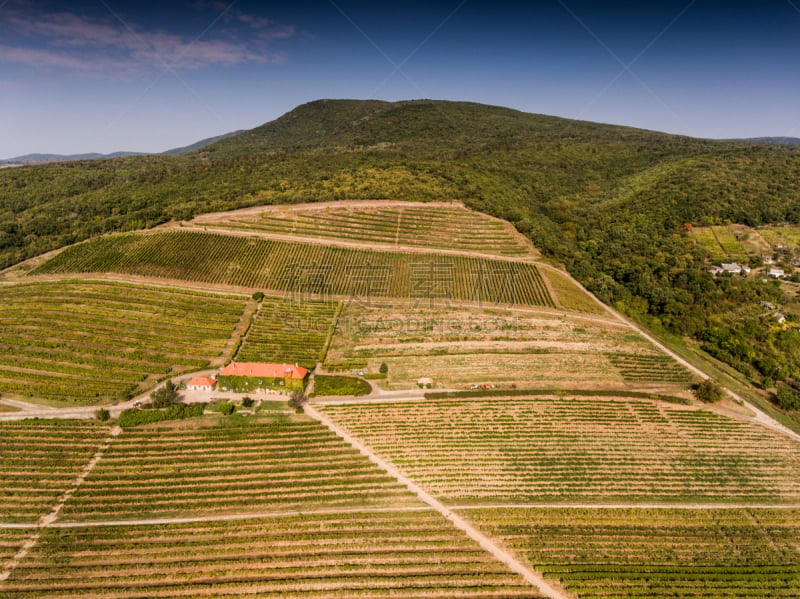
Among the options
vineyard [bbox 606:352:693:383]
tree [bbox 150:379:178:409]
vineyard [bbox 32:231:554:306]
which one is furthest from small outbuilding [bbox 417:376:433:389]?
tree [bbox 150:379:178:409]

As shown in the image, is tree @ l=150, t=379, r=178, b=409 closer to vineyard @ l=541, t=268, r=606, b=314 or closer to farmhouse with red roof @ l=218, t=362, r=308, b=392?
farmhouse with red roof @ l=218, t=362, r=308, b=392

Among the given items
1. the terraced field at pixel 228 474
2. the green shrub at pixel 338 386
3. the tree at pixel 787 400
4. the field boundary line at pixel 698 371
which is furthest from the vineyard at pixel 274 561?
the tree at pixel 787 400

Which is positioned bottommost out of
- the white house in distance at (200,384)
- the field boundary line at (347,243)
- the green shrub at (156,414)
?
the green shrub at (156,414)

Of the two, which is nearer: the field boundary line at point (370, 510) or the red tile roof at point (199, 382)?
the field boundary line at point (370, 510)

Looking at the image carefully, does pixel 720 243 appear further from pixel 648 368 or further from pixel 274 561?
pixel 274 561

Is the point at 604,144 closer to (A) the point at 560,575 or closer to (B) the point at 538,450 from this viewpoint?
(B) the point at 538,450

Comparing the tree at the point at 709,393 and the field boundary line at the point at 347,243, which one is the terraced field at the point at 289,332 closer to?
the field boundary line at the point at 347,243
